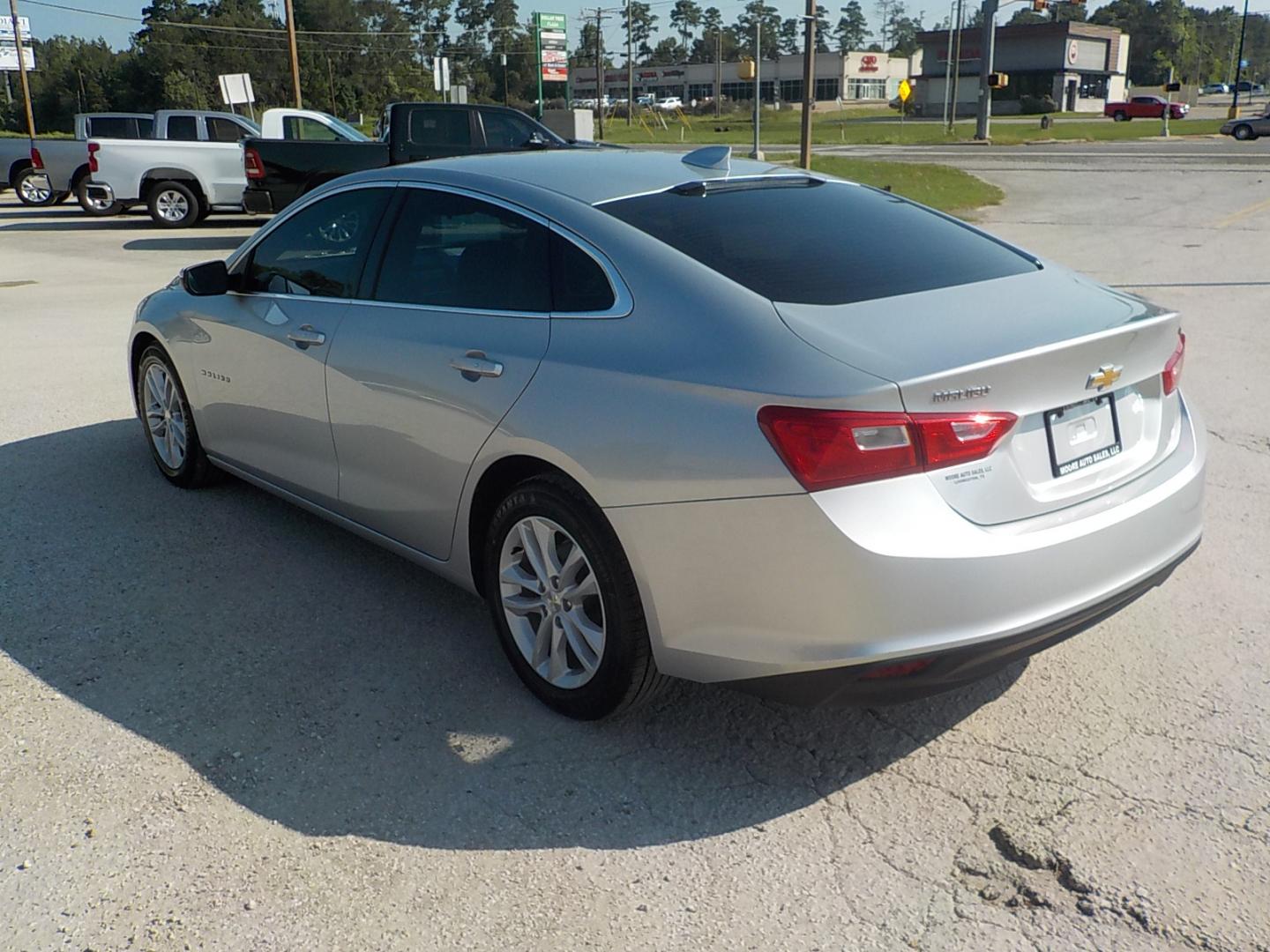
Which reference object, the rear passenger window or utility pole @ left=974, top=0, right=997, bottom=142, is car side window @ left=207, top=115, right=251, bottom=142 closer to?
the rear passenger window

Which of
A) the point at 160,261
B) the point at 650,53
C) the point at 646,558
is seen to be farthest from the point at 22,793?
the point at 650,53

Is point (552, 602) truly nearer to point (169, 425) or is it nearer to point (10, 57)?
point (169, 425)

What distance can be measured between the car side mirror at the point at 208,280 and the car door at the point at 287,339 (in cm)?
5

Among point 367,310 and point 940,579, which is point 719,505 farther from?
point 367,310

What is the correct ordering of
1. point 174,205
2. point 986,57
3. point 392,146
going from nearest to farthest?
point 392,146 → point 174,205 → point 986,57

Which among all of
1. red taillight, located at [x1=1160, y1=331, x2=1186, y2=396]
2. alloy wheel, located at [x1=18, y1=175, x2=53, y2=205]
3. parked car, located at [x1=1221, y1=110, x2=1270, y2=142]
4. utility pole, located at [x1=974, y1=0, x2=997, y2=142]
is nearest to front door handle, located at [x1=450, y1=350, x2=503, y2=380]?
red taillight, located at [x1=1160, y1=331, x2=1186, y2=396]

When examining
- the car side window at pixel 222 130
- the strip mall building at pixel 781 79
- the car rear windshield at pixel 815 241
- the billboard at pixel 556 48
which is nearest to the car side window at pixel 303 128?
the car side window at pixel 222 130

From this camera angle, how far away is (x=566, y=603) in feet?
11.7

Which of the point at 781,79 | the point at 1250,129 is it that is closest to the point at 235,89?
the point at 1250,129

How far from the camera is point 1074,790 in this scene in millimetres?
3285

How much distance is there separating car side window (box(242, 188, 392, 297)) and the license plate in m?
2.59

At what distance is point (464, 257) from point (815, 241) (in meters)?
1.19

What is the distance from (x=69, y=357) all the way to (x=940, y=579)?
8358mm

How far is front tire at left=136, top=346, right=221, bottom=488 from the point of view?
5.70m
